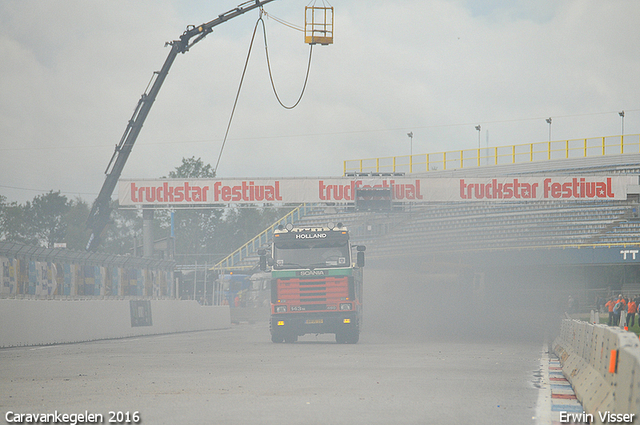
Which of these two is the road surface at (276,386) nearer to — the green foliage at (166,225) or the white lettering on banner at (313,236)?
the white lettering on banner at (313,236)

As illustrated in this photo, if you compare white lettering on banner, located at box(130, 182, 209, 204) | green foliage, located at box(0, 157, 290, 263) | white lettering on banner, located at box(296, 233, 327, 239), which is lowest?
green foliage, located at box(0, 157, 290, 263)

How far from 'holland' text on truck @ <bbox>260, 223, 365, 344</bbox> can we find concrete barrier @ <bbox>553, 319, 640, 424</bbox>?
9397 millimetres

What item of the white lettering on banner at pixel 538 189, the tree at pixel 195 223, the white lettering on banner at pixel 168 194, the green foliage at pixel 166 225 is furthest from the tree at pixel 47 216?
the white lettering on banner at pixel 538 189

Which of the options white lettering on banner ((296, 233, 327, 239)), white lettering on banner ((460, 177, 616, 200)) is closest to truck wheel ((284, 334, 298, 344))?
white lettering on banner ((296, 233, 327, 239))

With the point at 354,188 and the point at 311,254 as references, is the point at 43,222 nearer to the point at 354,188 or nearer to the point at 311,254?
the point at 354,188

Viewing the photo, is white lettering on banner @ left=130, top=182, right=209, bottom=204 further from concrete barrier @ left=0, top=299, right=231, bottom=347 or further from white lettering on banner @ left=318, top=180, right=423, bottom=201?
concrete barrier @ left=0, top=299, right=231, bottom=347

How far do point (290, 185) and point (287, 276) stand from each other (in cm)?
1743

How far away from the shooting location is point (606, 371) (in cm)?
757

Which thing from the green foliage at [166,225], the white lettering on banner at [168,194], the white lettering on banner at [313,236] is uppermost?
the white lettering on banner at [168,194]

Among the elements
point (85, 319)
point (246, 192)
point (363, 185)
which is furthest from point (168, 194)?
point (85, 319)

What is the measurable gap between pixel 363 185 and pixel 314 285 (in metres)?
17.4

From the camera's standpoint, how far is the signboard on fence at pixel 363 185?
125 feet

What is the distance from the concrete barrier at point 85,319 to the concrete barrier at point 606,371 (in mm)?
12929

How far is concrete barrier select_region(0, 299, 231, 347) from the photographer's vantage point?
18703 mm
